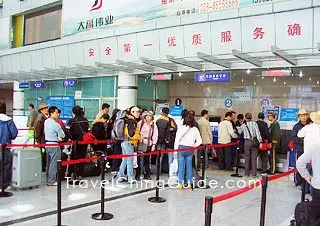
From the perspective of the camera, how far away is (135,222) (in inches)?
186

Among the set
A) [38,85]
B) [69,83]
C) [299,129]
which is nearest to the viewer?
[299,129]

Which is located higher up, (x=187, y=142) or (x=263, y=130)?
(x=263, y=130)

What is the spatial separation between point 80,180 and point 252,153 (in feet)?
13.4

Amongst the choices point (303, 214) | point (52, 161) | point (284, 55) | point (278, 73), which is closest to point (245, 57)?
point (284, 55)

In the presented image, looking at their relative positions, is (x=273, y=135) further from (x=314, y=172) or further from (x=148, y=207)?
(x=314, y=172)

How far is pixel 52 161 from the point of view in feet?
22.0

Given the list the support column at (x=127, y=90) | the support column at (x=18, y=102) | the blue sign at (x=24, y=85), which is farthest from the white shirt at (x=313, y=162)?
the support column at (x=18, y=102)

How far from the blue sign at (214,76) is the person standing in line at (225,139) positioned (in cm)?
103

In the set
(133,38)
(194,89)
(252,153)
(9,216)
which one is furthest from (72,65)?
(9,216)

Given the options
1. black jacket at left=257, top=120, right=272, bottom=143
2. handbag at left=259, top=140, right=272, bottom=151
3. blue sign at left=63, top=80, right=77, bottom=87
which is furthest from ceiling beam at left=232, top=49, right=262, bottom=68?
blue sign at left=63, top=80, right=77, bottom=87

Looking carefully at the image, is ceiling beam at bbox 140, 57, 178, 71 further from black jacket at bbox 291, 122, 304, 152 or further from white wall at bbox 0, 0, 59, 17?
white wall at bbox 0, 0, 59, 17

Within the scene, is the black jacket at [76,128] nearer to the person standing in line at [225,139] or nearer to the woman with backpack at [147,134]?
the woman with backpack at [147,134]

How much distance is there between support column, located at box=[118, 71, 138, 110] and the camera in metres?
12.1

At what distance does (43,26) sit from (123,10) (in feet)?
18.5
